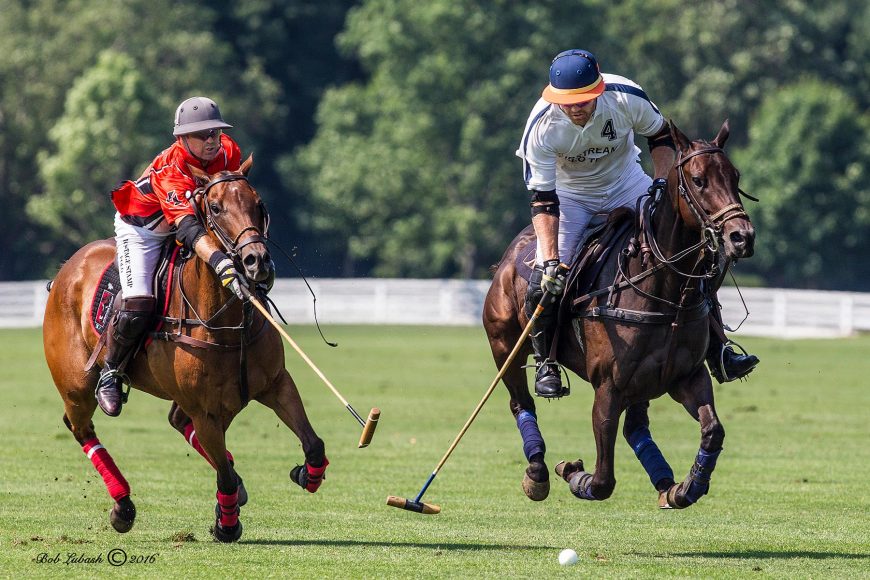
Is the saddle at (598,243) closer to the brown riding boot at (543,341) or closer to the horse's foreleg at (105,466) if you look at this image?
the brown riding boot at (543,341)

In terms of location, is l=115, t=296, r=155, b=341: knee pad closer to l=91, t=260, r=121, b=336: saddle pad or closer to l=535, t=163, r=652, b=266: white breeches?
l=91, t=260, r=121, b=336: saddle pad

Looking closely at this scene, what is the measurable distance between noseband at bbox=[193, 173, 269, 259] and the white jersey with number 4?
5.72ft

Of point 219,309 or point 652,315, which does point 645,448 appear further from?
point 219,309

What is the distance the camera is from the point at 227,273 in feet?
28.5

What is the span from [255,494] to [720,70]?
155 feet

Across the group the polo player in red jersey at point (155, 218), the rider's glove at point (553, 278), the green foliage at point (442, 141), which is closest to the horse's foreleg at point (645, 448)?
the rider's glove at point (553, 278)

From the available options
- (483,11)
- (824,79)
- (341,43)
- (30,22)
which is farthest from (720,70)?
(30,22)

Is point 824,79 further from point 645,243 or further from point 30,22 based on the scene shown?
point 645,243

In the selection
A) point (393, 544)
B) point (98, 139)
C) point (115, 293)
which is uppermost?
point (115, 293)

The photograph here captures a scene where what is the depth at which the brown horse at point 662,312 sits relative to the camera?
8688 mm

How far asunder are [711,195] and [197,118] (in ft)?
10.3

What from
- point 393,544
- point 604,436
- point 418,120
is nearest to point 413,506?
point 393,544

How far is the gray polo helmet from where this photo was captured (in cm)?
930

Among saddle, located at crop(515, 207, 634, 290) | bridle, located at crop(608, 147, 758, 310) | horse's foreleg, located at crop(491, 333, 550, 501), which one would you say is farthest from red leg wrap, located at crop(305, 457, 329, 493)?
bridle, located at crop(608, 147, 758, 310)
